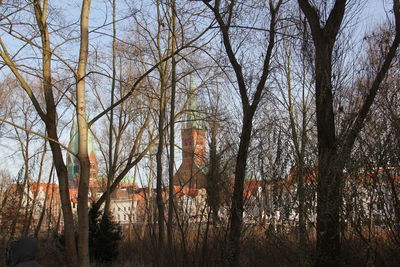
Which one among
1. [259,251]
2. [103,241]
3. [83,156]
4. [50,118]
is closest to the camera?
[83,156]

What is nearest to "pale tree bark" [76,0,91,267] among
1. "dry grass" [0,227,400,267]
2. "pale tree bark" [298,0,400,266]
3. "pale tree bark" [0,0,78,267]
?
"pale tree bark" [0,0,78,267]

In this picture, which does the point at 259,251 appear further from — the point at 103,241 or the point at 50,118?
the point at 103,241

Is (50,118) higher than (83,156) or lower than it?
higher

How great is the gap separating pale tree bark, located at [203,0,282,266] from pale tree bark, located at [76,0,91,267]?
8.12 ft

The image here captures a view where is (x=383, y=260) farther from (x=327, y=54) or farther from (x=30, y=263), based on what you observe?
(x=30, y=263)

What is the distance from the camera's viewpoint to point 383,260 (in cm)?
739

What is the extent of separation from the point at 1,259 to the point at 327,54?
10.7 metres

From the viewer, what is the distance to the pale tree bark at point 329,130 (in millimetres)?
6855

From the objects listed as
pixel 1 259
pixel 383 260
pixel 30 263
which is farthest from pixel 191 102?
pixel 30 263

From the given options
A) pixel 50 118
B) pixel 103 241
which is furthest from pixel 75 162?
pixel 50 118

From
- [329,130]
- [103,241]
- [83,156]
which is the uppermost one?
[329,130]

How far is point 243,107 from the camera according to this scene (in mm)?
9094

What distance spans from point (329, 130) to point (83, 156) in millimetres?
4260

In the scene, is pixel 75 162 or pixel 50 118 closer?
pixel 50 118
